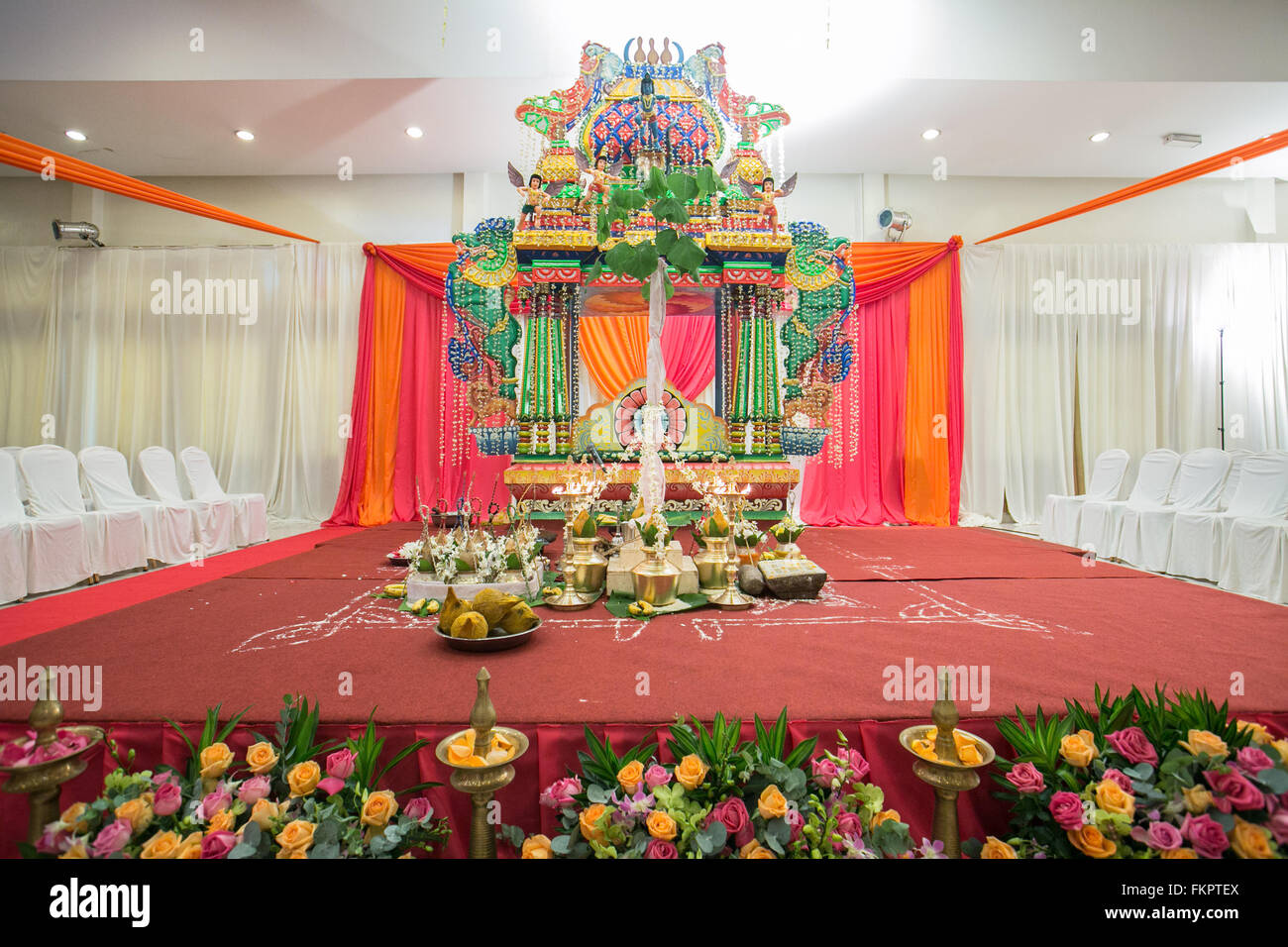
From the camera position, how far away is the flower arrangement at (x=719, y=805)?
1.20 metres

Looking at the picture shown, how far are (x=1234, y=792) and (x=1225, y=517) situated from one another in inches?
163

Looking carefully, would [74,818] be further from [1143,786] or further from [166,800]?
[1143,786]

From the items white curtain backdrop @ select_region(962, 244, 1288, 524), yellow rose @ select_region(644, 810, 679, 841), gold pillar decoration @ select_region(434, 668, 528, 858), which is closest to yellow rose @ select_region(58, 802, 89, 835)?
gold pillar decoration @ select_region(434, 668, 528, 858)

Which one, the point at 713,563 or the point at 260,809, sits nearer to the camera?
the point at 260,809

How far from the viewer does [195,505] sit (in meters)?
5.15

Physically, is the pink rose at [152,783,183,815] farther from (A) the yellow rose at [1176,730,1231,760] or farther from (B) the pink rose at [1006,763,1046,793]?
(A) the yellow rose at [1176,730,1231,760]

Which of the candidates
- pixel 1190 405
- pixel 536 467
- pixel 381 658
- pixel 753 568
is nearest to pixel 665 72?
pixel 536 467

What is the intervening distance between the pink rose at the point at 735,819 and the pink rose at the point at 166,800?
104 centimetres

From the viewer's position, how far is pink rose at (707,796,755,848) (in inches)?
47.4

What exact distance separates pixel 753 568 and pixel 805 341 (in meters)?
2.95

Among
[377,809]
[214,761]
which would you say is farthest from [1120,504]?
[214,761]

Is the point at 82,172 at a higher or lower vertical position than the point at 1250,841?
higher

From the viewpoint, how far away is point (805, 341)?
5230 millimetres
